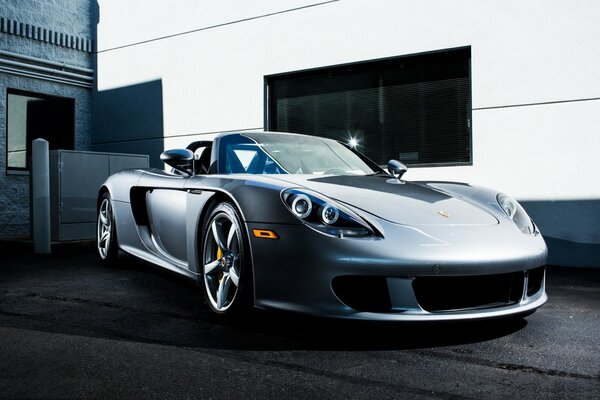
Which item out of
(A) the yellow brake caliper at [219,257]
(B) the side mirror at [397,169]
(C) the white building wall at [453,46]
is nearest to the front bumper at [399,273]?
(A) the yellow brake caliper at [219,257]

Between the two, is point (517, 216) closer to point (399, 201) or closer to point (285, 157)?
point (399, 201)

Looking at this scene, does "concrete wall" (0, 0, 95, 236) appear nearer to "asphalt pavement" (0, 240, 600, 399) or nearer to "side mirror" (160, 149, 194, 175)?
"asphalt pavement" (0, 240, 600, 399)

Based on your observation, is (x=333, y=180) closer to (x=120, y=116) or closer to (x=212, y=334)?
(x=212, y=334)

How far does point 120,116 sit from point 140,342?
7.96 m

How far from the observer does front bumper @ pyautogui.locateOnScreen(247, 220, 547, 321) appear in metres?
2.68

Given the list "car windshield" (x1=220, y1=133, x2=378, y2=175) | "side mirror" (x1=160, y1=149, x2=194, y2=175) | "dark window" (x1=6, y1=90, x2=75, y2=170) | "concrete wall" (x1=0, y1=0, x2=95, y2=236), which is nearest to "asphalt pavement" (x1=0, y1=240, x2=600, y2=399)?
"side mirror" (x1=160, y1=149, x2=194, y2=175)

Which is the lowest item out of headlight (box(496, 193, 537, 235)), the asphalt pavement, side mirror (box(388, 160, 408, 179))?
the asphalt pavement

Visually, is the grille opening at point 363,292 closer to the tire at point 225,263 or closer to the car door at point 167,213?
the tire at point 225,263

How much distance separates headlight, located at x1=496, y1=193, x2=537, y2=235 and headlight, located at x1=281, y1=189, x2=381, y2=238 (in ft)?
3.25

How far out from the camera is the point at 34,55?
9.82m

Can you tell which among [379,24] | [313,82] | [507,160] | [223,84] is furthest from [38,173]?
[507,160]

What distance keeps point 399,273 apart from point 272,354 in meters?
0.68

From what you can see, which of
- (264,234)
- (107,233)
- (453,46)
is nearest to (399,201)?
(264,234)

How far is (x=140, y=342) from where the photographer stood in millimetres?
2922
